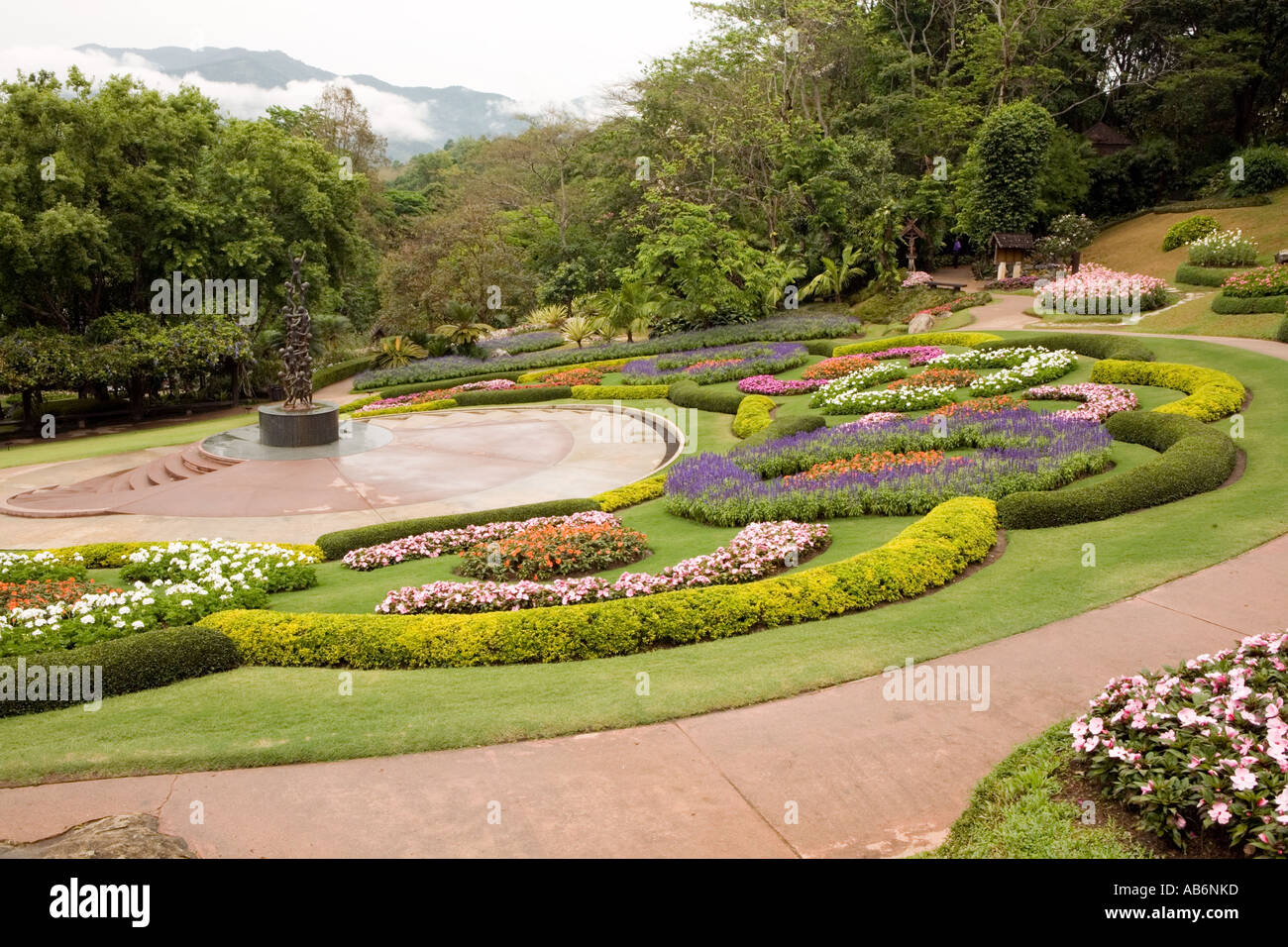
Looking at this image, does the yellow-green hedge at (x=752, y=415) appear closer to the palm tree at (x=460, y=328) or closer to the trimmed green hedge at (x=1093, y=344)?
the trimmed green hedge at (x=1093, y=344)

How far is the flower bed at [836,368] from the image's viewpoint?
75.1 ft

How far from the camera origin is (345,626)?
823 cm

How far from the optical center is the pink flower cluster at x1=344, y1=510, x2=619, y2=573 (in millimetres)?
12164

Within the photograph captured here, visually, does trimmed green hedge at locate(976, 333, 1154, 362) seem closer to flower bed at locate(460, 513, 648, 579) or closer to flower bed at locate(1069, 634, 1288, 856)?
flower bed at locate(460, 513, 648, 579)

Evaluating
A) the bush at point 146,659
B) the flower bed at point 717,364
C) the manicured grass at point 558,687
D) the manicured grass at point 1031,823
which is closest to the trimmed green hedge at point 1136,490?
the manicured grass at point 558,687

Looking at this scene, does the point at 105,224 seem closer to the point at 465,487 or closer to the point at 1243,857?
the point at 465,487

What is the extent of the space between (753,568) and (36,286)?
1028 inches

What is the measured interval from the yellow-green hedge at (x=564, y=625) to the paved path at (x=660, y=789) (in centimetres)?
168

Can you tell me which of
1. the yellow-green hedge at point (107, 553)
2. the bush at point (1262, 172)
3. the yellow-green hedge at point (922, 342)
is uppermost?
the bush at point (1262, 172)

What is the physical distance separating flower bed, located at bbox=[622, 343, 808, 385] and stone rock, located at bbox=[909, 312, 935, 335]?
4179 millimetres

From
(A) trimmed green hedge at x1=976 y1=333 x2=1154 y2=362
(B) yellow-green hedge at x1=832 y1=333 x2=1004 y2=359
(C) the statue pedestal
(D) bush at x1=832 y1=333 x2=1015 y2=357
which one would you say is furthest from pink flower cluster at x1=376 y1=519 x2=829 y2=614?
(B) yellow-green hedge at x1=832 y1=333 x2=1004 y2=359

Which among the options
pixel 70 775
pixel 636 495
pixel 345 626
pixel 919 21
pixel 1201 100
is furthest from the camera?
pixel 919 21

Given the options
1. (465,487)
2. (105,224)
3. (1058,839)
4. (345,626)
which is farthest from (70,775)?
(105,224)

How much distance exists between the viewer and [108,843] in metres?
4.41
